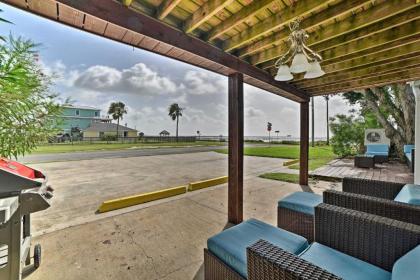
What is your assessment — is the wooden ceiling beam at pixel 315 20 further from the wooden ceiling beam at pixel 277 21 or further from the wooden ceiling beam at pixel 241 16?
the wooden ceiling beam at pixel 241 16

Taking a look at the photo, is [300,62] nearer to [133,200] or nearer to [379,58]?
[379,58]

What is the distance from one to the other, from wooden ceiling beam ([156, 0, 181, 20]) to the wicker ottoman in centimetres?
252

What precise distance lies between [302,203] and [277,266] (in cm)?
157

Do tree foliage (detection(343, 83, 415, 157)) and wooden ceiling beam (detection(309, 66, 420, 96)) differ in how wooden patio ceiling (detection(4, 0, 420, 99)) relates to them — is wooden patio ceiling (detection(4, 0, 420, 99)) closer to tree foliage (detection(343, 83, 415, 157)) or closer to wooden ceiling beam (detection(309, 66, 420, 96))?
wooden ceiling beam (detection(309, 66, 420, 96))

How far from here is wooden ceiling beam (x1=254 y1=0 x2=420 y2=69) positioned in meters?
1.85

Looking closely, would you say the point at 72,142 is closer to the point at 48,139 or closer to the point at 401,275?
the point at 48,139

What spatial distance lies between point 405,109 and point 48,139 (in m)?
12.5

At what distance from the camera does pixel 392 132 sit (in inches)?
372

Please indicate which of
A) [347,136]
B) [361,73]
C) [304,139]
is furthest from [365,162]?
[361,73]

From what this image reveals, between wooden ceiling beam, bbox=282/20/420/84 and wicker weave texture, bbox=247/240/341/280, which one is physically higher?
wooden ceiling beam, bbox=282/20/420/84

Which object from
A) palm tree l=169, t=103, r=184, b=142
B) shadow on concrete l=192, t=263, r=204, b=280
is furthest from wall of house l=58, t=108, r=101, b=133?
shadow on concrete l=192, t=263, r=204, b=280

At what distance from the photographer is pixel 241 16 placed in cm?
197

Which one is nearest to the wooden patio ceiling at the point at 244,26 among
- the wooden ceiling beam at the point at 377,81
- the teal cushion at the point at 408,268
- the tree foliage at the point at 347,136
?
the wooden ceiling beam at the point at 377,81

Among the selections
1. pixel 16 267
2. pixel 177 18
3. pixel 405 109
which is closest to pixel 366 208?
pixel 177 18
